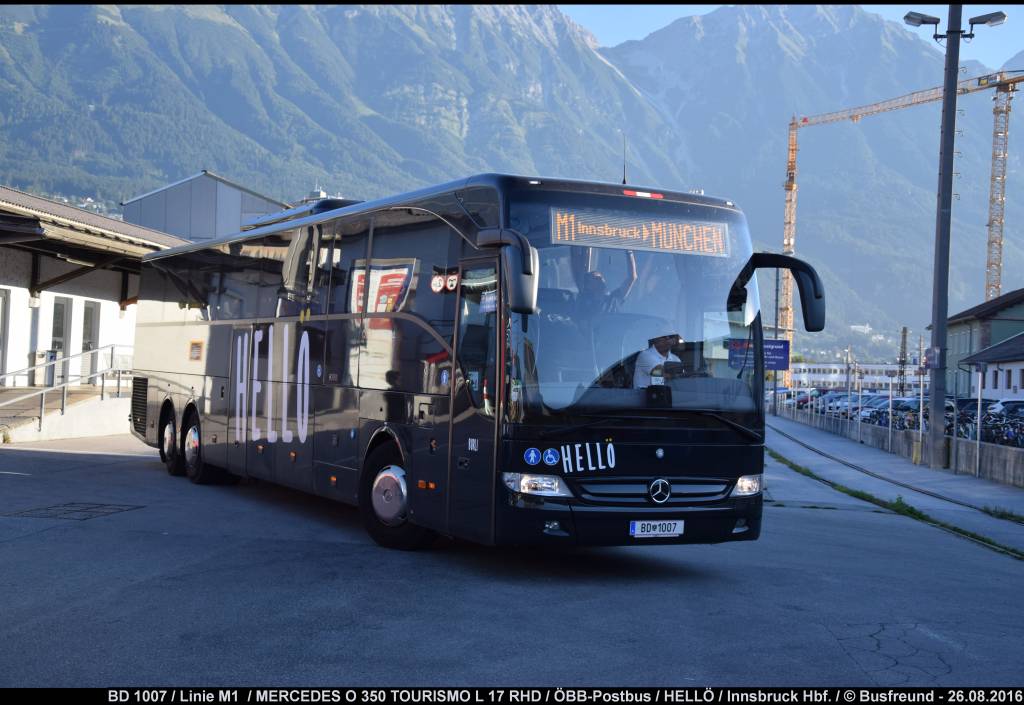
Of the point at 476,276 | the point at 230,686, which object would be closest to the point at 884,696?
the point at 230,686

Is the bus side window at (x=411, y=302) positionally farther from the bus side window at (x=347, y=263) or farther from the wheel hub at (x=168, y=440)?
the wheel hub at (x=168, y=440)

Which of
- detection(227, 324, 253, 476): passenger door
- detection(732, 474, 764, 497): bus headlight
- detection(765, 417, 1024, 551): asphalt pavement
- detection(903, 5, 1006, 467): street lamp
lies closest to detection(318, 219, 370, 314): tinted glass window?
detection(227, 324, 253, 476): passenger door

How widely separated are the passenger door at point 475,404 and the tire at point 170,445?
894 cm

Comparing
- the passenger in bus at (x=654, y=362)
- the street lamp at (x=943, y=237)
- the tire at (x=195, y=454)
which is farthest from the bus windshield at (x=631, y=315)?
the street lamp at (x=943, y=237)

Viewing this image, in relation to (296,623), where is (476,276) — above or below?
above

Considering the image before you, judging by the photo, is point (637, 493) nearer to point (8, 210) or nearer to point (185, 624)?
point (185, 624)

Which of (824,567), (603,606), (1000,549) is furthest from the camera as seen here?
(1000,549)

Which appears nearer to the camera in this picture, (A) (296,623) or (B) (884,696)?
(B) (884,696)

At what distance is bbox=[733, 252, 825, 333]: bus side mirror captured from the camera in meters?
10.1

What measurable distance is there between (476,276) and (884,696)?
493cm

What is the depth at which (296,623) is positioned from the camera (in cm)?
766

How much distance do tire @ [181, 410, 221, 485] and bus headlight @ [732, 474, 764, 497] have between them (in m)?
8.90

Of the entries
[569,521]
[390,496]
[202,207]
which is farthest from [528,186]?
[202,207]

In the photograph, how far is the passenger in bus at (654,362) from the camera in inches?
376
